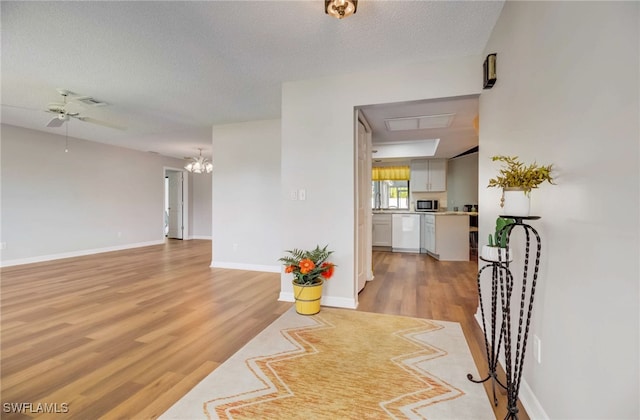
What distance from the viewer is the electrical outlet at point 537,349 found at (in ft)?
4.47

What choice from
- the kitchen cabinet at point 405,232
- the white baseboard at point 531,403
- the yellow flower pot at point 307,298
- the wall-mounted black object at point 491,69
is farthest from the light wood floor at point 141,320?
the wall-mounted black object at point 491,69

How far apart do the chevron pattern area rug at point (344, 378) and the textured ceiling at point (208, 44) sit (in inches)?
94.7

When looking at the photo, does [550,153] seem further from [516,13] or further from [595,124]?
[516,13]

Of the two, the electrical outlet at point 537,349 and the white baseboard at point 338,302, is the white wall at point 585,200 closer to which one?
the electrical outlet at point 537,349

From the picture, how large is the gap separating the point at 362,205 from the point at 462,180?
4.82 metres

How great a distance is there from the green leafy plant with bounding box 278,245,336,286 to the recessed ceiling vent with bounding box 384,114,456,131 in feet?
7.16

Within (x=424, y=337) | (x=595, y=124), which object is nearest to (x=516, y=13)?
(x=595, y=124)

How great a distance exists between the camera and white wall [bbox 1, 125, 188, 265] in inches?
194

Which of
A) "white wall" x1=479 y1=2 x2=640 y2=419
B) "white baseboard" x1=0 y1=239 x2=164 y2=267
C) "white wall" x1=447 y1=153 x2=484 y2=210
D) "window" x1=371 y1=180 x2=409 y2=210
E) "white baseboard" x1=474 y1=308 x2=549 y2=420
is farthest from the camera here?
"window" x1=371 y1=180 x2=409 y2=210

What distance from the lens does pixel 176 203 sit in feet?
28.9

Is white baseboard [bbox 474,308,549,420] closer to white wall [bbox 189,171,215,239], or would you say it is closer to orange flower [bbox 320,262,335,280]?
orange flower [bbox 320,262,335,280]

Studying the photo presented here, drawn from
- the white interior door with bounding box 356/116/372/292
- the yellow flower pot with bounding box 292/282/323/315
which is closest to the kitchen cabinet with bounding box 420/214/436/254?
the white interior door with bounding box 356/116/372/292

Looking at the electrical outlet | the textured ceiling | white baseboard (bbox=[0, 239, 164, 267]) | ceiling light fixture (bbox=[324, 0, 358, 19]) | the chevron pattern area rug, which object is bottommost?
the chevron pattern area rug

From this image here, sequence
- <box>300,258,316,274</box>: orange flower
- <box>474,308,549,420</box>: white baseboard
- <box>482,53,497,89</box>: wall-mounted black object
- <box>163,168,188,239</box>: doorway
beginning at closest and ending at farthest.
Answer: <box>474,308,549,420</box>: white baseboard → <box>482,53,497,89</box>: wall-mounted black object → <box>300,258,316,274</box>: orange flower → <box>163,168,188,239</box>: doorway
